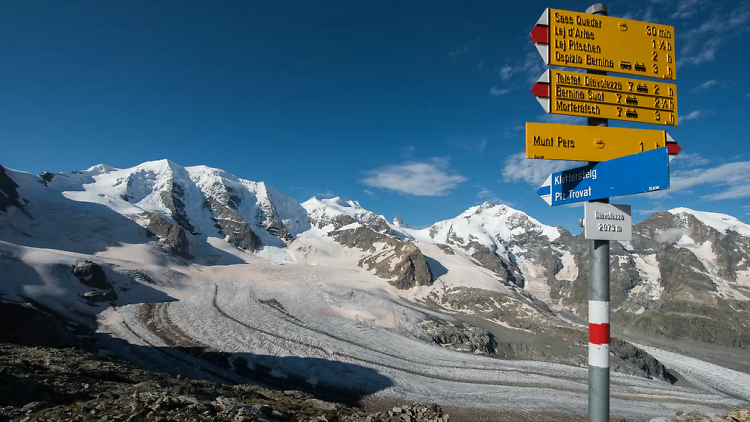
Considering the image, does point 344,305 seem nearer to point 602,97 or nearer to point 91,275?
point 91,275

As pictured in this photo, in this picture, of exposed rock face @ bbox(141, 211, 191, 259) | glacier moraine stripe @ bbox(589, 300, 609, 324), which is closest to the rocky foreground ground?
glacier moraine stripe @ bbox(589, 300, 609, 324)

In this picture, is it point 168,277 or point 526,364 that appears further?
point 168,277

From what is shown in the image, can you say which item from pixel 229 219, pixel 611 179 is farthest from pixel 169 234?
pixel 611 179

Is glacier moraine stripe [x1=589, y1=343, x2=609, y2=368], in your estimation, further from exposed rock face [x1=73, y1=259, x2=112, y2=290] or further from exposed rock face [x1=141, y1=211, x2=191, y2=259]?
exposed rock face [x1=141, y1=211, x2=191, y2=259]

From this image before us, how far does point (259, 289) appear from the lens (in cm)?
8269

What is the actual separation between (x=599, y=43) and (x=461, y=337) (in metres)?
67.6

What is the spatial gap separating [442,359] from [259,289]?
155 ft

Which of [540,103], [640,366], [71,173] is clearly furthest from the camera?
[71,173]

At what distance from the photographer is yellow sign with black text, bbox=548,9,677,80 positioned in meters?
5.53

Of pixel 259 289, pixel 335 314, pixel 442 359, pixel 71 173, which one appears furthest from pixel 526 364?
pixel 71 173

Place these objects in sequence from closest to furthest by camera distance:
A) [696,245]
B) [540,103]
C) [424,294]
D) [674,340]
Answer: [540,103] → [424,294] → [674,340] → [696,245]

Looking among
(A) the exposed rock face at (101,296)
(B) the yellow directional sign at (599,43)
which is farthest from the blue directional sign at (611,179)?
(A) the exposed rock face at (101,296)

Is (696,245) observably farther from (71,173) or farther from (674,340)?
(71,173)

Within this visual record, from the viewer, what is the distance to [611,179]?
4.90m
